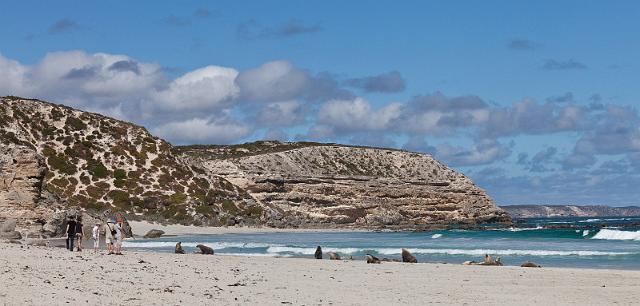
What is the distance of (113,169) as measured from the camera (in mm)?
77312

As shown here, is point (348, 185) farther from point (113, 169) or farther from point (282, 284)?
point (282, 284)

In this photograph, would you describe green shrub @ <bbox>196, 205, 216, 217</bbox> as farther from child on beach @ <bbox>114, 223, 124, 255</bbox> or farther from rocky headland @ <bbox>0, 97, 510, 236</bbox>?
child on beach @ <bbox>114, 223, 124, 255</bbox>

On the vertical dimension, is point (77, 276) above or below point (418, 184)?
below

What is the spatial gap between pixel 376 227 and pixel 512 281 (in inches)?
2689

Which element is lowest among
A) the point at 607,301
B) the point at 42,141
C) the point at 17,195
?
the point at 607,301

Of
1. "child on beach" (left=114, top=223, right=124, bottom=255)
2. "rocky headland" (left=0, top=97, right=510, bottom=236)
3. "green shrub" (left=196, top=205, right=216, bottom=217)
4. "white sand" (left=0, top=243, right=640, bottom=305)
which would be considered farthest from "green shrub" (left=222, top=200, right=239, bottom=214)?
"white sand" (left=0, top=243, right=640, bottom=305)

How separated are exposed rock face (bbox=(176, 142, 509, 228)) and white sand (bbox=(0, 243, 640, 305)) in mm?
56517

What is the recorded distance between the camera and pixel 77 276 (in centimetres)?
1770

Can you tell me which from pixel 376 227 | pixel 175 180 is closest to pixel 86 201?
pixel 175 180

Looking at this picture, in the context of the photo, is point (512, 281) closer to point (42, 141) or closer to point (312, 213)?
point (42, 141)

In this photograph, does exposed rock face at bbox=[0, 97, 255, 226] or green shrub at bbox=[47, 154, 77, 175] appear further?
green shrub at bbox=[47, 154, 77, 175]

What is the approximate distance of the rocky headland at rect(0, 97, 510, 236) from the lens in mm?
44094

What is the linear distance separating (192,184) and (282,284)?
60994 millimetres

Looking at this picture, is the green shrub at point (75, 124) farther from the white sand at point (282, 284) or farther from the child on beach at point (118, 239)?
the white sand at point (282, 284)
